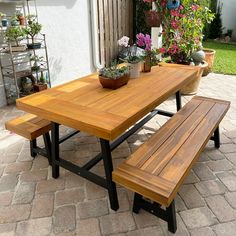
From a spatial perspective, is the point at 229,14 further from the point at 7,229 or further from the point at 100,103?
the point at 7,229

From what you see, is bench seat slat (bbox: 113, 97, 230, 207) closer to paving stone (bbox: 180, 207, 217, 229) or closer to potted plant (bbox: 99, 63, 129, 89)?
paving stone (bbox: 180, 207, 217, 229)

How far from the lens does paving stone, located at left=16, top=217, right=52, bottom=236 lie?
5.75 feet

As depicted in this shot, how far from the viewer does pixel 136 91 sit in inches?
85.6

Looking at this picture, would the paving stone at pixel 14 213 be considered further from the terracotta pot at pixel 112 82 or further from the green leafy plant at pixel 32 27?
the green leafy plant at pixel 32 27

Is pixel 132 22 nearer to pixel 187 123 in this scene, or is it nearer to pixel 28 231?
pixel 187 123

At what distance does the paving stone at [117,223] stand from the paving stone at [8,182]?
87cm

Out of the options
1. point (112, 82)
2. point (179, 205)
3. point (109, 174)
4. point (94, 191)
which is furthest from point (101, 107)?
point (179, 205)

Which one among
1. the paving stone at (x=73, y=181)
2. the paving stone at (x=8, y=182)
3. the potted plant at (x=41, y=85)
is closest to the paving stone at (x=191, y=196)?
the paving stone at (x=73, y=181)

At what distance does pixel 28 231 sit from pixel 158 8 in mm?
3927

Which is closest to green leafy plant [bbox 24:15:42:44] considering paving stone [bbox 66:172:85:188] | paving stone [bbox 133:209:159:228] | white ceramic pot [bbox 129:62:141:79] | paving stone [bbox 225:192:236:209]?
white ceramic pot [bbox 129:62:141:79]

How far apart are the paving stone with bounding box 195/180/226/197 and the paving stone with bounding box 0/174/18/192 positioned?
1.54 meters

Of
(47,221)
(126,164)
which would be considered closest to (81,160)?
(47,221)

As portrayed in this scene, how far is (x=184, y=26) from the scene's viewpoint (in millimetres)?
4293

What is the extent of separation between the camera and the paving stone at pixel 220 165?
2373 millimetres
